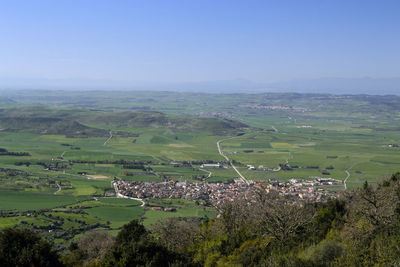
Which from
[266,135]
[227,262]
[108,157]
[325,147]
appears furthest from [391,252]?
[266,135]

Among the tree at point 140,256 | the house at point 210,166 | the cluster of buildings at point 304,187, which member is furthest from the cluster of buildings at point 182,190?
the tree at point 140,256

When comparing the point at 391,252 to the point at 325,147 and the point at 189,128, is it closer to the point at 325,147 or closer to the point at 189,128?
the point at 325,147

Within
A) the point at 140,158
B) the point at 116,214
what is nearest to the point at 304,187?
the point at 116,214

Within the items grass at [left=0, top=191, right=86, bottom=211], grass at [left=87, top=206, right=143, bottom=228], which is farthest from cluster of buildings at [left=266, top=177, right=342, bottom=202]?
grass at [left=0, top=191, right=86, bottom=211]

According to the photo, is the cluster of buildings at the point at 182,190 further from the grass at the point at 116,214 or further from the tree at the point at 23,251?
the tree at the point at 23,251

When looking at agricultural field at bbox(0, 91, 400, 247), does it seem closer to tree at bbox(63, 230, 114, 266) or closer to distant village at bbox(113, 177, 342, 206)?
distant village at bbox(113, 177, 342, 206)

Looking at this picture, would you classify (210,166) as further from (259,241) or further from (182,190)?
(259,241)
